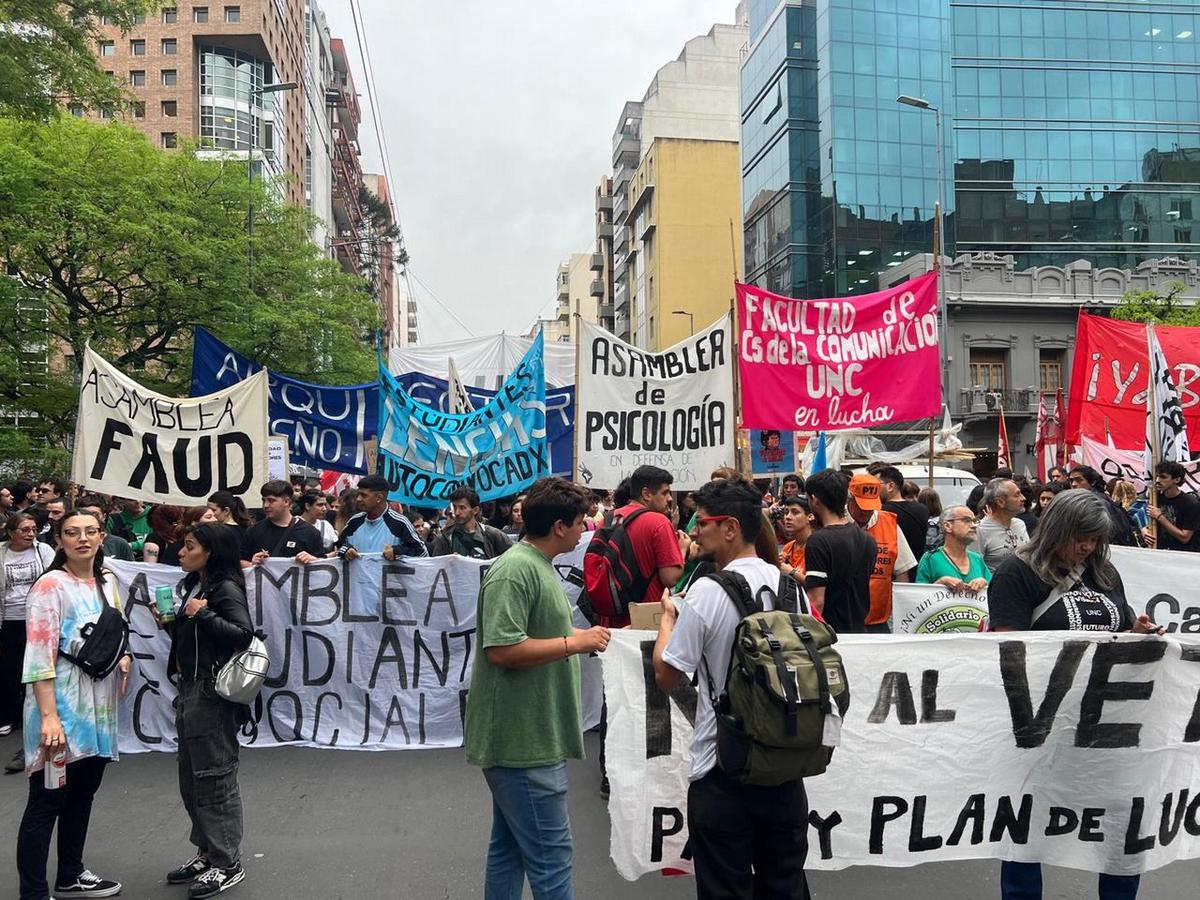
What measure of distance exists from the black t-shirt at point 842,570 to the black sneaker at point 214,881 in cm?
289

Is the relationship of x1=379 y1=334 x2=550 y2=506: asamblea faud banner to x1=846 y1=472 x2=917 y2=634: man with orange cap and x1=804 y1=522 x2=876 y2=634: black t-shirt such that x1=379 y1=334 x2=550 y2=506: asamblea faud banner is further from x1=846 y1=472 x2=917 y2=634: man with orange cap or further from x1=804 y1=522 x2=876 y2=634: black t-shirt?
x1=804 y1=522 x2=876 y2=634: black t-shirt

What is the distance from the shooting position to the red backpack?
17.6 ft

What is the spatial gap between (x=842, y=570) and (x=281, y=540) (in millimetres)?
4251

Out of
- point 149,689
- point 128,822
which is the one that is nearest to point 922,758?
point 128,822

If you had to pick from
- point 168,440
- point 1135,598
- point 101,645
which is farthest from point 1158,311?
point 101,645

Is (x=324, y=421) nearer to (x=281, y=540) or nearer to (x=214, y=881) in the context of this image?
(x=281, y=540)

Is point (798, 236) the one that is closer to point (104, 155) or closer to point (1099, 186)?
point (1099, 186)

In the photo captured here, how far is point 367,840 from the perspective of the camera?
16.4 feet

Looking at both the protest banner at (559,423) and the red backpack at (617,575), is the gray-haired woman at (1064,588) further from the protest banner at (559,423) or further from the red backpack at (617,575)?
the protest banner at (559,423)

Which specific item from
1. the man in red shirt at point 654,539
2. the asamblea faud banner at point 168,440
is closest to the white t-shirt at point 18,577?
the asamblea faud banner at point 168,440

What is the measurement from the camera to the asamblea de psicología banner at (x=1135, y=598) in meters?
5.92

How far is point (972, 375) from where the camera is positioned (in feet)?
137

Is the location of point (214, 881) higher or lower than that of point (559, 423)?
lower

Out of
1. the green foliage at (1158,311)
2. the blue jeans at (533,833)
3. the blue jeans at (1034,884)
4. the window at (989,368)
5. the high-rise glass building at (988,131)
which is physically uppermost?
the high-rise glass building at (988,131)
